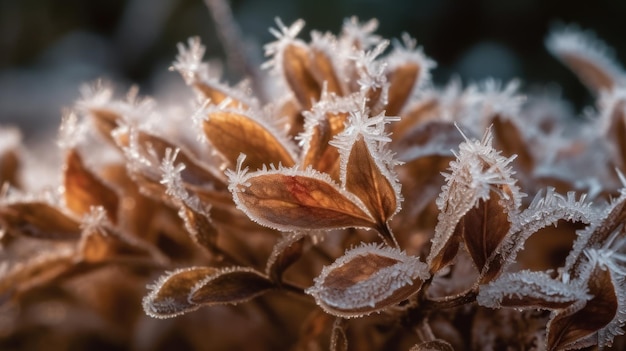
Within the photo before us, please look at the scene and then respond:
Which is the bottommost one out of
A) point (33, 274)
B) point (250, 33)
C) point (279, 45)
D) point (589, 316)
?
point (589, 316)

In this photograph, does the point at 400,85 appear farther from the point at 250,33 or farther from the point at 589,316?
the point at 250,33

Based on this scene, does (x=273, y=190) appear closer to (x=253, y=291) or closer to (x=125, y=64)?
(x=253, y=291)

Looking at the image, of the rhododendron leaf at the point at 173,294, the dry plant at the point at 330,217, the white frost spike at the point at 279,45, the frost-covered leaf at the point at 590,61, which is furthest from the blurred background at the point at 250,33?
the rhododendron leaf at the point at 173,294

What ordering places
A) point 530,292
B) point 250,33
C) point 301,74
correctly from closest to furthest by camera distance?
point 530,292 < point 301,74 < point 250,33

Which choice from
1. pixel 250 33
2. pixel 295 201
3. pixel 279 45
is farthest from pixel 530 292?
pixel 250 33

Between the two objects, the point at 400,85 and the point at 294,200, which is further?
the point at 400,85

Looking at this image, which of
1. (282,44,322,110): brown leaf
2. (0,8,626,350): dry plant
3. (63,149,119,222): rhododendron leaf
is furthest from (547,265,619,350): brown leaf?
(63,149,119,222): rhododendron leaf

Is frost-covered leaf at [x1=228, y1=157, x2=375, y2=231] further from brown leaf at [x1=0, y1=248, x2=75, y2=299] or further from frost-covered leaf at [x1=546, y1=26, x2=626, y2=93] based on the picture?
frost-covered leaf at [x1=546, y1=26, x2=626, y2=93]

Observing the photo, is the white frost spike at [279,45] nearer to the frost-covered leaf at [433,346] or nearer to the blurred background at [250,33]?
the frost-covered leaf at [433,346]
